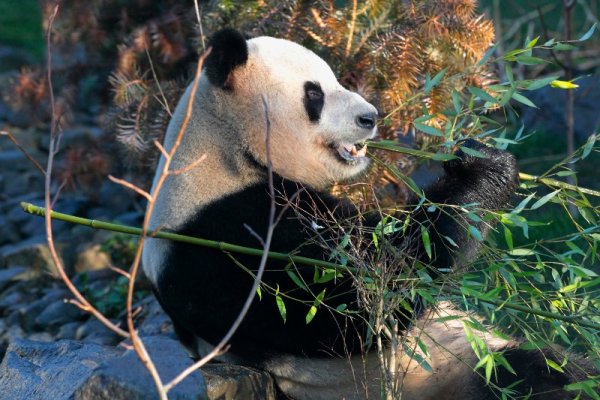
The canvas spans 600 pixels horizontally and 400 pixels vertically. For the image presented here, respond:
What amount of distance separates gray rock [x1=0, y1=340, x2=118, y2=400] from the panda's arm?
127 cm

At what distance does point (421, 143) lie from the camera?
507 cm

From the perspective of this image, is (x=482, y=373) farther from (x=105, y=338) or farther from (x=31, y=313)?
(x=31, y=313)

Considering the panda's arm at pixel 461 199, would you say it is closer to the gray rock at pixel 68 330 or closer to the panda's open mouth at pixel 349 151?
the panda's open mouth at pixel 349 151

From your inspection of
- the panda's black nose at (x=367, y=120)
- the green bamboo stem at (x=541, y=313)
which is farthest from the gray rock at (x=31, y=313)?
the green bamboo stem at (x=541, y=313)

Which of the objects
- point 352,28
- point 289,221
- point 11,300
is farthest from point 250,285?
point 11,300

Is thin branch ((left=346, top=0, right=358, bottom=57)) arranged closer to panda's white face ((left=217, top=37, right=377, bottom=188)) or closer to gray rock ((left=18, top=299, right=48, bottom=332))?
panda's white face ((left=217, top=37, right=377, bottom=188))

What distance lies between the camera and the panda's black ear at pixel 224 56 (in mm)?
3717

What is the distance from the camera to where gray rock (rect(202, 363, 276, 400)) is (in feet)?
9.90

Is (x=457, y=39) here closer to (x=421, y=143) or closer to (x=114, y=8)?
(x=421, y=143)

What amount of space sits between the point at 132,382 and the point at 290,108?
1.60 metres

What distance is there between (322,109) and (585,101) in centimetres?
445

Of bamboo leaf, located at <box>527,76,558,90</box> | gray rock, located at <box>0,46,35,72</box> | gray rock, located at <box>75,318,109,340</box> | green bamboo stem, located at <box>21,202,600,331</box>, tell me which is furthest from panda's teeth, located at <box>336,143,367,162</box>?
gray rock, located at <box>0,46,35,72</box>

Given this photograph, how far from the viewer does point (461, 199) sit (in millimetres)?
3596

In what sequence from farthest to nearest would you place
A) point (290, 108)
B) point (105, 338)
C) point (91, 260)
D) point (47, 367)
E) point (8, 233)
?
point (8, 233)
point (91, 260)
point (105, 338)
point (290, 108)
point (47, 367)
